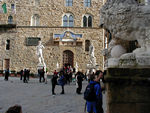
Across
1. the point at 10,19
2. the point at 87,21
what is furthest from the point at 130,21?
the point at 10,19

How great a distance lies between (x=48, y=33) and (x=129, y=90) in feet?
83.1

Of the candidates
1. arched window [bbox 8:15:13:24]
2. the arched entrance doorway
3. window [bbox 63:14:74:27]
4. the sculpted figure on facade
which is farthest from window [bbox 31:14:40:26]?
the sculpted figure on facade

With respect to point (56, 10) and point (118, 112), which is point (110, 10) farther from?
point (56, 10)

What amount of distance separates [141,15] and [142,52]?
2.28 feet

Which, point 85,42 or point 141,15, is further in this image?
point 85,42

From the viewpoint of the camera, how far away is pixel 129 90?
299cm

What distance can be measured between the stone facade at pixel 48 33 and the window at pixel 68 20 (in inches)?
16.9

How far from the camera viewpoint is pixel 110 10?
12.9 ft

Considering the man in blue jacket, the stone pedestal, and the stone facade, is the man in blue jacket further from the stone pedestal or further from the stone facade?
the stone facade

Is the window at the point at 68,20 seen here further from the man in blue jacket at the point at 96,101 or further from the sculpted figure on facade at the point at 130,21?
the sculpted figure on facade at the point at 130,21

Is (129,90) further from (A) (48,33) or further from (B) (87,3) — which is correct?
(B) (87,3)

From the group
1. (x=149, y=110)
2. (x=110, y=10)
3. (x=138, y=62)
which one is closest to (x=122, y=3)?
(x=110, y=10)

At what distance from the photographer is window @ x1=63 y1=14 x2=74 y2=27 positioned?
28.1 meters

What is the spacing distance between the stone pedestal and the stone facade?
24.0m
